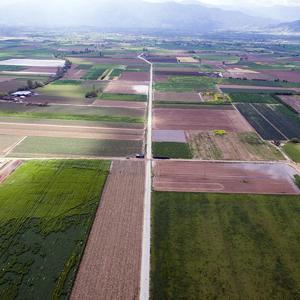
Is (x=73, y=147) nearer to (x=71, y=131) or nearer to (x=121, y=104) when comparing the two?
(x=71, y=131)

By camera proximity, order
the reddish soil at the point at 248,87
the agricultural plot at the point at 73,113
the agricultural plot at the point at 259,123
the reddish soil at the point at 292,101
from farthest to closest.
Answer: the reddish soil at the point at 248,87 → the reddish soil at the point at 292,101 → the agricultural plot at the point at 73,113 → the agricultural plot at the point at 259,123

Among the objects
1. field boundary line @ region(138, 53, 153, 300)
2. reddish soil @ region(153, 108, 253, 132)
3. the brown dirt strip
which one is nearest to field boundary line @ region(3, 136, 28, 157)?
the brown dirt strip

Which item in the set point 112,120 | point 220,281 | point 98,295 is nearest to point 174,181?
point 220,281

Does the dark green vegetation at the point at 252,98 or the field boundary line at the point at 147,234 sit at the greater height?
the field boundary line at the point at 147,234

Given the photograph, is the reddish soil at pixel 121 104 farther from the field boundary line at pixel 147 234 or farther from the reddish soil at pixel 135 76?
the reddish soil at pixel 135 76

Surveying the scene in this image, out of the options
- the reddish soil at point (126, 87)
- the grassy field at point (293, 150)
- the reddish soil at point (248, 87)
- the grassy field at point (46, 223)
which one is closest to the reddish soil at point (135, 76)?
the reddish soil at point (126, 87)

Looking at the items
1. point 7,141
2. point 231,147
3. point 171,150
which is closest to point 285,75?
point 231,147

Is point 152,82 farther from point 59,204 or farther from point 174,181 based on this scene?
point 59,204
